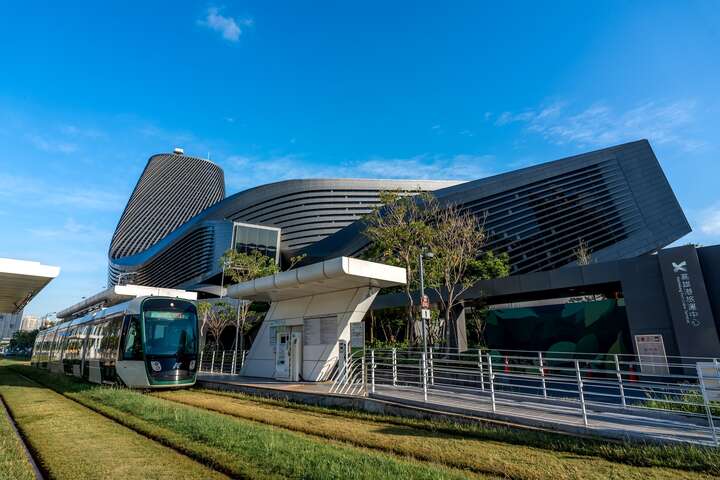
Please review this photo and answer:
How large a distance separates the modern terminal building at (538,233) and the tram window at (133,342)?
63.0ft

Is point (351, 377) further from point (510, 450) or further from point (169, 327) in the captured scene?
point (510, 450)

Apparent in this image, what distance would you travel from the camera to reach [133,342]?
15.5m

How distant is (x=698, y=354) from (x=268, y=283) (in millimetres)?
19863

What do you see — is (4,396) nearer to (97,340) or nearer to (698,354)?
(97,340)

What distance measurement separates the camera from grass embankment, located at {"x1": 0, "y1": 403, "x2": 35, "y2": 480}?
5387mm

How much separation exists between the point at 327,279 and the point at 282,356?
18.8 ft

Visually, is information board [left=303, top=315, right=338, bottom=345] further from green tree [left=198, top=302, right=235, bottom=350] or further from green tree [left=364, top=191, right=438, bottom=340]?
green tree [left=198, top=302, right=235, bottom=350]

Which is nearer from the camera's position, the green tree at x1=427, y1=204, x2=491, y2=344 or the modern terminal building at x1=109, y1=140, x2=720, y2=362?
the modern terminal building at x1=109, y1=140, x2=720, y2=362

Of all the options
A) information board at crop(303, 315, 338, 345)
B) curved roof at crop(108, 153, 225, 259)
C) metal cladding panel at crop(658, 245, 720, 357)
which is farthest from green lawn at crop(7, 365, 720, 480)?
curved roof at crop(108, 153, 225, 259)

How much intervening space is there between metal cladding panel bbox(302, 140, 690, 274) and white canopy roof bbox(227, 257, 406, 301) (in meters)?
32.1

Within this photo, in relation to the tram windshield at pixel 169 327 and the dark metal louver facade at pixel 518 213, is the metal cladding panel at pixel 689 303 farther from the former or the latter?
the tram windshield at pixel 169 327

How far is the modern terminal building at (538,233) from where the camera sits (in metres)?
22.6

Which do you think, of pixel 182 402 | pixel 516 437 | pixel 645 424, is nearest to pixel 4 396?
pixel 182 402

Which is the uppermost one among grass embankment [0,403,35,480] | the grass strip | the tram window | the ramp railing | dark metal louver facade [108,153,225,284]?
dark metal louver facade [108,153,225,284]
